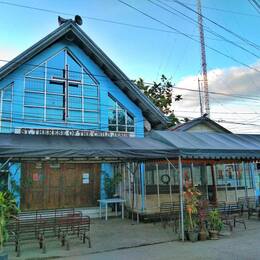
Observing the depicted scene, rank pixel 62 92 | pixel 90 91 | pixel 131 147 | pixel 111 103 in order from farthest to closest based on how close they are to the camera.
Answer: pixel 111 103 < pixel 90 91 < pixel 62 92 < pixel 131 147

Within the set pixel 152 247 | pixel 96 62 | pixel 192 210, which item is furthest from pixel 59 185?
pixel 192 210

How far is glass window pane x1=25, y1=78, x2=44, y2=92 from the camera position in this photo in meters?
14.0

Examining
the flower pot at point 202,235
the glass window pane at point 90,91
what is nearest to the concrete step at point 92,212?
the glass window pane at point 90,91

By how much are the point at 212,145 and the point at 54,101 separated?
24.7 ft

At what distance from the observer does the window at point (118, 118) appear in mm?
15734

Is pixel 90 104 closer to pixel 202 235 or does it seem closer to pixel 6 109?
pixel 6 109

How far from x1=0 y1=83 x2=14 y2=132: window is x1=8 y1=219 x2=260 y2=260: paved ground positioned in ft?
19.4

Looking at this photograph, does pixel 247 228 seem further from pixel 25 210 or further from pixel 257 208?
pixel 25 210

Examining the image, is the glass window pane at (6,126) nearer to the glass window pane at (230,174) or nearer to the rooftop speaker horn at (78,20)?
the rooftop speaker horn at (78,20)

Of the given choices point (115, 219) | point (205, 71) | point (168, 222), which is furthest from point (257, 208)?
point (205, 71)

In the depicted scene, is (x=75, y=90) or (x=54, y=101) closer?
(x=54, y=101)

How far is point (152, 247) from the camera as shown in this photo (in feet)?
27.8

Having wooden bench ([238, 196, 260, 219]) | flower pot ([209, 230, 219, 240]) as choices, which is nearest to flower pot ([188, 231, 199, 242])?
flower pot ([209, 230, 219, 240])

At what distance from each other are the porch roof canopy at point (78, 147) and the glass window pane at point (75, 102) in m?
5.15
